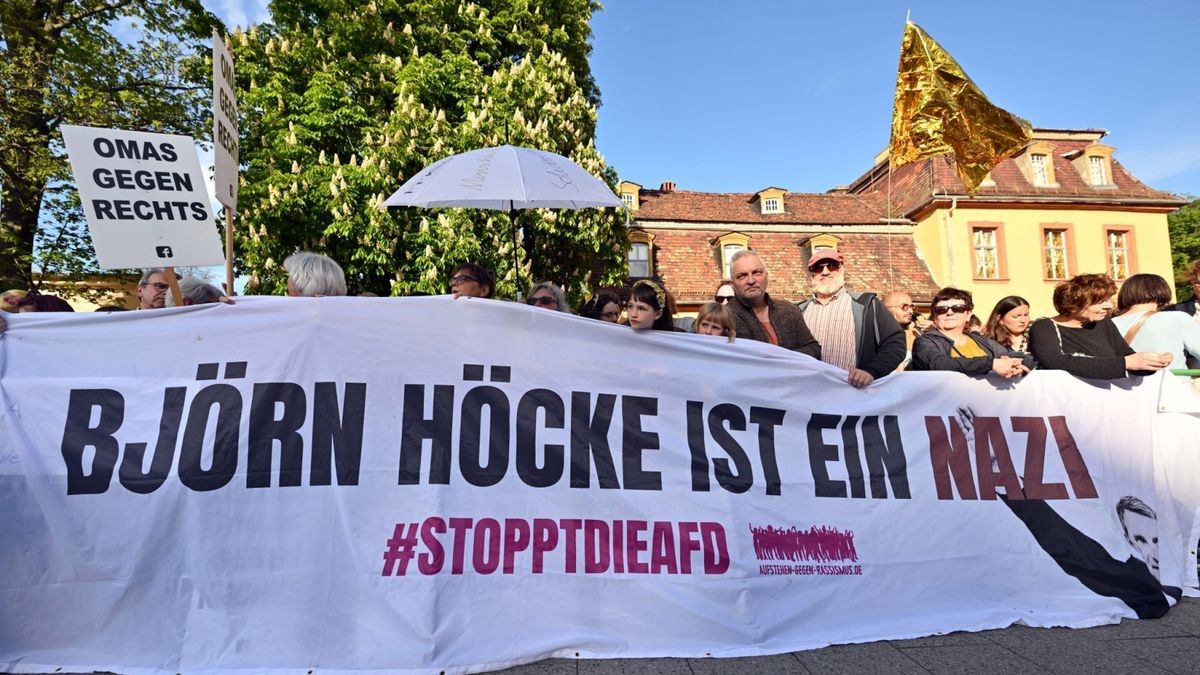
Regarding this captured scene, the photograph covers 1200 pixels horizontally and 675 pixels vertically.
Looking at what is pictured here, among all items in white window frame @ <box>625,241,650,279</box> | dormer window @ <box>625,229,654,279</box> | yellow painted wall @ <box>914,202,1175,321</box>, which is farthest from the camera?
yellow painted wall @ <box>914,202,1175,321</box>

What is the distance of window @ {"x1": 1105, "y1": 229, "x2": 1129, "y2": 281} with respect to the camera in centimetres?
2705

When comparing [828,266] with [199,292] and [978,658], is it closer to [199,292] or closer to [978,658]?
[978,658]

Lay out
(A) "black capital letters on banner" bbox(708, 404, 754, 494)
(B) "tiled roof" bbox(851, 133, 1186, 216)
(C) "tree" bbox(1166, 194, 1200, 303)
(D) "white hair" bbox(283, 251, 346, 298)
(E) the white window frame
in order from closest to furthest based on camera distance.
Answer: (A) "black capital letters on banner" bbox(708, 404, 754, 494) < (D) "white hair" bbox(283, 251, 346, 298) < (E) the white window frame < (B) "tiled roof" bbox(851, 133, 1186, 216) < (C) "tree" bbox(1166, 194, 1200, 303)

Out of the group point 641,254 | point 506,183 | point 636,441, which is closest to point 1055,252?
point 641,254

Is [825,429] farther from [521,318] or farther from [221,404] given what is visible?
[221,404]

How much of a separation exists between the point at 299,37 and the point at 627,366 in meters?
12.8

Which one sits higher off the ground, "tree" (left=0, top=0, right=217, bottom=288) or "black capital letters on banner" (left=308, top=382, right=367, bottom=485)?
"tree" (left=0, top=0, right=217, bottom=288)

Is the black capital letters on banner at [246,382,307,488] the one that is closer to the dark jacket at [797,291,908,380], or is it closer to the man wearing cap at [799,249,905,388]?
the man wearing cap at [799,249,905,388]

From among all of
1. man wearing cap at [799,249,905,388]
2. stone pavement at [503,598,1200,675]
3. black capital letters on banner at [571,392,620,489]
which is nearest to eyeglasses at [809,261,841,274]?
man wearing cap at [799,249,905,388]

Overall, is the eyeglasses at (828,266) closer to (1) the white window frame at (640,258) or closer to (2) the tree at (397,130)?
(2) the tree at (397,130)

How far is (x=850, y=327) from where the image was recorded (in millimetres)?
4199

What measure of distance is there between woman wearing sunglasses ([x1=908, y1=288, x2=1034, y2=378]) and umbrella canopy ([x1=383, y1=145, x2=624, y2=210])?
2620 millimetres

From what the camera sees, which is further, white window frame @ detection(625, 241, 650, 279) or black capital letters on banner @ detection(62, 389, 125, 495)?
white window frame @ detection(625, 241, 650, 279)

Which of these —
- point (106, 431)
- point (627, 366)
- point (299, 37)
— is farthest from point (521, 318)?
point (299, 37)
